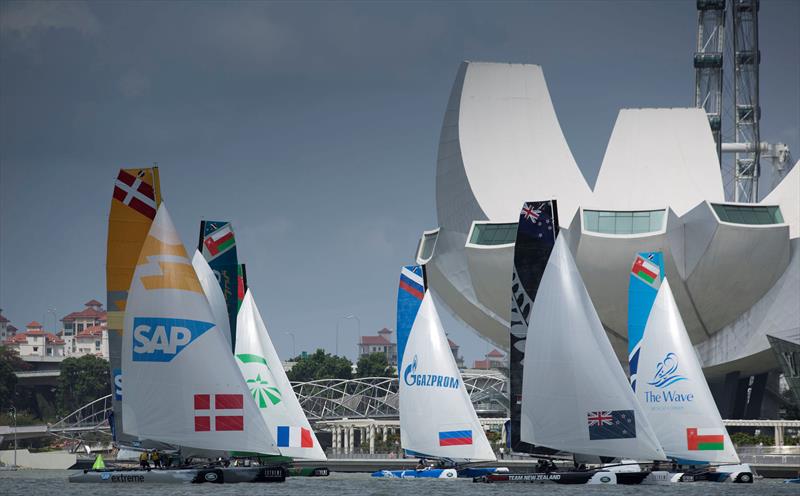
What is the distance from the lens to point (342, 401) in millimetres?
140875

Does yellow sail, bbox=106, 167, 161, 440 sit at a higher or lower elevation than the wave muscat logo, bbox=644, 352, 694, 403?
higher

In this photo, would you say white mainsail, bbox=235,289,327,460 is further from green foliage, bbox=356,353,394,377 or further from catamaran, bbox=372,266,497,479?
green foliage, bbox=356,353,394,377

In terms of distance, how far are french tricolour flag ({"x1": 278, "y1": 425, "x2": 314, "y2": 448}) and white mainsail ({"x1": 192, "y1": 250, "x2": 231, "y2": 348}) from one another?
4561mm

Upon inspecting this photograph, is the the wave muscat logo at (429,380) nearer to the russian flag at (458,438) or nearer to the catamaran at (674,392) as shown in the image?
the russian flag at (458,438)

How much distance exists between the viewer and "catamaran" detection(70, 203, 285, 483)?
3716 centimetres

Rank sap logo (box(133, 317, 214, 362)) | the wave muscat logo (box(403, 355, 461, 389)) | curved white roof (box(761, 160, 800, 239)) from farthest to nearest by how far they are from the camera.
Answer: curved white roof (box(761, 160, 800, 239)) → the wave muscat logo (box(403, 355, 461, 389)) → sap logo (box(133, 317, 214, 362))

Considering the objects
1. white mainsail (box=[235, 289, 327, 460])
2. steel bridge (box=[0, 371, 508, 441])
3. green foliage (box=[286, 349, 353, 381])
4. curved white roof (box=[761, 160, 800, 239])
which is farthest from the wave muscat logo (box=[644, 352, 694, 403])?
green foliage (box=[286, 349, 353, 381])

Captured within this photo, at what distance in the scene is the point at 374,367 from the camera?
17562cm

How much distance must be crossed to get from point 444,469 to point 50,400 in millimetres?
128341

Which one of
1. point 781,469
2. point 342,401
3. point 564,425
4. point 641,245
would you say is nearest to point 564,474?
point 564,425

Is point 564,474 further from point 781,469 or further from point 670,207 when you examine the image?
point 670,207

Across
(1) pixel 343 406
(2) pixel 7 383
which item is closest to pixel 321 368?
(1) pixel 343 406

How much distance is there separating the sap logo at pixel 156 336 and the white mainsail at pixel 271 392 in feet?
34.3

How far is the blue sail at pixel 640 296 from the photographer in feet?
171
